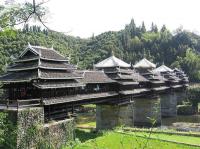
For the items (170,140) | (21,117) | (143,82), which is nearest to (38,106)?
(21,117)

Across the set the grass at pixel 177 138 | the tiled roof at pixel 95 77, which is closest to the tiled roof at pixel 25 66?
the tiled roof at pixel 95 77

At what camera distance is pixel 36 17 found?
7020 mm

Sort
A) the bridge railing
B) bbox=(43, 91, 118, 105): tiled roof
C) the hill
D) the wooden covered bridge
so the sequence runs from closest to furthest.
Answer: the bridge railing < the wooden covered bridge < bbox=(43, 91, 118, 105): tiled roof < the hill

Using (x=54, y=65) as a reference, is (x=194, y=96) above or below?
below

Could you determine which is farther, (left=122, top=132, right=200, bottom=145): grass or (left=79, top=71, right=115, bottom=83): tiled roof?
(left=79, top=71, right=115, bottom=83): tiled roof

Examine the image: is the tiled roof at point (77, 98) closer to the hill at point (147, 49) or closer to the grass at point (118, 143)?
the grass at point (118, 143)

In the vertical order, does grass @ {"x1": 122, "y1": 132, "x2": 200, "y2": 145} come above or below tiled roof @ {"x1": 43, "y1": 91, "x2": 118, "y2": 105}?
below

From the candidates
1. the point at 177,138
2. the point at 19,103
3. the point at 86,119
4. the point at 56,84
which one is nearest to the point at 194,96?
the point at 86,119

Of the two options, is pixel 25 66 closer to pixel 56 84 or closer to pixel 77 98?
pixel 56 84

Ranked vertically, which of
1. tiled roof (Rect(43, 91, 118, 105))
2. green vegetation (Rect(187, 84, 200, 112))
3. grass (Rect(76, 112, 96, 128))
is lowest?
grass (Rect(76, 112, 96, 128))

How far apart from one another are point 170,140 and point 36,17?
75.9 feet

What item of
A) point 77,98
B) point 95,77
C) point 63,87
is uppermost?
point 95,77

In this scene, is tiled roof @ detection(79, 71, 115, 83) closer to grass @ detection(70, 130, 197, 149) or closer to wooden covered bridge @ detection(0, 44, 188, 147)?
wooden covered bridge @ detection(0, 44, 188, 147)

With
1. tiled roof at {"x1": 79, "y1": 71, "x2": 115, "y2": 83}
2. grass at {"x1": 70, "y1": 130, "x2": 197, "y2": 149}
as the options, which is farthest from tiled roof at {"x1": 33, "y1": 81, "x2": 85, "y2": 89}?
grass at {"x1": 70, "y1": 130, "x2": 197, "y2": 149}
